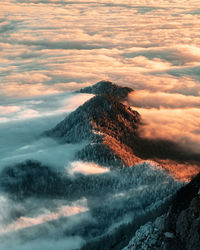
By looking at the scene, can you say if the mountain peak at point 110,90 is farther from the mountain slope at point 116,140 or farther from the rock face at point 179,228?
the rock face at point 179,228

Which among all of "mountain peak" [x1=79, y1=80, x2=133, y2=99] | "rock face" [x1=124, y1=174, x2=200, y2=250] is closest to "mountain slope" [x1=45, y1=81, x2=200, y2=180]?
"mountain peak" [x1=79, y1=80, x2=133, y2=99]

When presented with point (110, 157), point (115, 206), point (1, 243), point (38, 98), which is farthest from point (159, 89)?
point (1, 243)

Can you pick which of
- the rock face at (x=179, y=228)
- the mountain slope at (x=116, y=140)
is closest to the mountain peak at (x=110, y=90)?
the mountain slope at (x=116, y=140)

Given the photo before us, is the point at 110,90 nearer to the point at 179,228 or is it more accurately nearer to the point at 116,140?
the point at 116,140

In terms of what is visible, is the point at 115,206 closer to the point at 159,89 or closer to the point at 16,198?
the point at 16,198

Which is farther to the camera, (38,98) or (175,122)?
(38,98)

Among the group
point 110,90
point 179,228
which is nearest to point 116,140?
point 110,90

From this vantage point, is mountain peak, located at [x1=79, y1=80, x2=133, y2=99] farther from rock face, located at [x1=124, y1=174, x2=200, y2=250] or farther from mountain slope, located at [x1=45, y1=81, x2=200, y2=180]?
rock face, located at [x1=124, y1=174, x2=200, y2=250]

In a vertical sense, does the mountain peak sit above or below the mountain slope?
above
